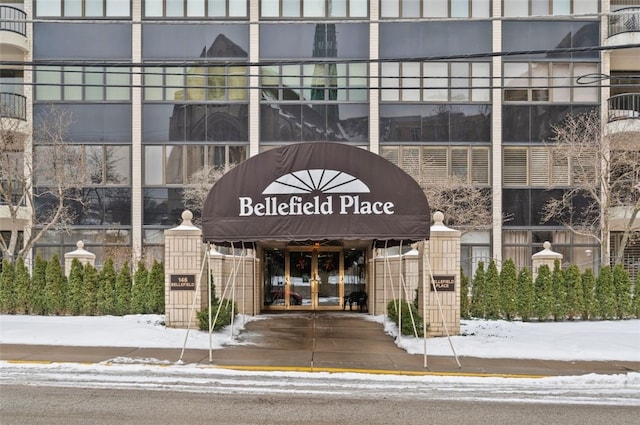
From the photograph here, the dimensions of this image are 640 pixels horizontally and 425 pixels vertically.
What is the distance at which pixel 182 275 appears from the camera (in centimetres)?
1538

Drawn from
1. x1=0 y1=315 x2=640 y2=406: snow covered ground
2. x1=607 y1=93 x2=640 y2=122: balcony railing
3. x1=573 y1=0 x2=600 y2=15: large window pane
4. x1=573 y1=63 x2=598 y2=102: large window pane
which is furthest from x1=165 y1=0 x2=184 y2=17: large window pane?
x1=607 y1=93 x2=640 y2=122: balcony railing

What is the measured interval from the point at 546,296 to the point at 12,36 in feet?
82.1

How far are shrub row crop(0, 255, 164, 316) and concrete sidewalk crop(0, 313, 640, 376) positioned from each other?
160 inches

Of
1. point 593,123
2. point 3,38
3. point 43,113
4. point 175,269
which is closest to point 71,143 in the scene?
point 43,113

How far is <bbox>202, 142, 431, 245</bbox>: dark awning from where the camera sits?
38.4ft

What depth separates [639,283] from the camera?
1808 centimetres

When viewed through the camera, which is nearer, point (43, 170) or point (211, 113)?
point (43, 170)

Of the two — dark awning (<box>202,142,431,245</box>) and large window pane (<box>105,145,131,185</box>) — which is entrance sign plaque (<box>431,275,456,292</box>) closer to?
dark awning (<box>202,142,431,245</box>)

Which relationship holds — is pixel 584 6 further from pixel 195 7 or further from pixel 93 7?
pixel 93 7

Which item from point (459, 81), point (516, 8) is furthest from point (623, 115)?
point (459, 81)

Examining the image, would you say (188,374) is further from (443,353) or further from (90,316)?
(90,316)

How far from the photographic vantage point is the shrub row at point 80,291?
58.9ft

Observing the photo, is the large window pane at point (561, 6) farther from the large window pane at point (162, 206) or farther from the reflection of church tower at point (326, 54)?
the large window pane at point (162, 206)

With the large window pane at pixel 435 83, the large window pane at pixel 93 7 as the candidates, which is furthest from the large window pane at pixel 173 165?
the large window pane at pixel 435 83
